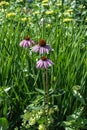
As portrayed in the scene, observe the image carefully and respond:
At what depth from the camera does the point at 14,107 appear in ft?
7.34

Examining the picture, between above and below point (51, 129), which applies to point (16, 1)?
above

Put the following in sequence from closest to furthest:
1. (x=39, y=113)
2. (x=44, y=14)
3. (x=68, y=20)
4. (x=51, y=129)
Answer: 1. (x=39, y=113)
2. (x=51, y=129)
3. (x=68, y=20)
4. (x=44, y=14)

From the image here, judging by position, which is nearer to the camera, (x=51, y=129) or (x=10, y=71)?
(x=51, y=129)

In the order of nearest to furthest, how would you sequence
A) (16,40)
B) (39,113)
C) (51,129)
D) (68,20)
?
(39,113)
(51,129)
(16,40)
(68,20)

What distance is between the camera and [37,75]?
2170 mm

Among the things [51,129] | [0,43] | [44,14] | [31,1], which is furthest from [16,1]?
[51,129]

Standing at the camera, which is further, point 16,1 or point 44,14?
point 16,1

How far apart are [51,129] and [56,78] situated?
30 cm

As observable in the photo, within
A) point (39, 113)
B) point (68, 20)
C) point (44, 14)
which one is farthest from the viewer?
point (44, 14)

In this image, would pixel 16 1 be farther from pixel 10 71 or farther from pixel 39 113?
pixel 39 113

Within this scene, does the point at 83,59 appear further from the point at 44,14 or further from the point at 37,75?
the point at 44,14

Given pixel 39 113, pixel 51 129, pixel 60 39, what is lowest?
pixel 51 129

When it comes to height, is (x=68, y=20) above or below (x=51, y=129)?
above

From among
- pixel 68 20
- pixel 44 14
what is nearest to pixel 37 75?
pixel 68 20
